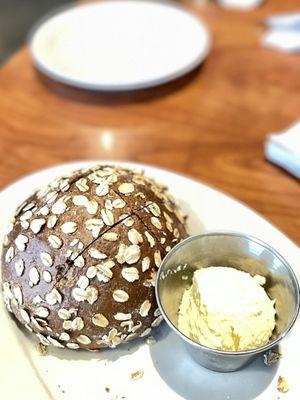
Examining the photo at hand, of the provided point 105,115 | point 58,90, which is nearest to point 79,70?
point 58,90

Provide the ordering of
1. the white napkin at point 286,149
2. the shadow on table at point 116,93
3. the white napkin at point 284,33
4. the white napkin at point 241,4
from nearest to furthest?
the white napkin at point 286,149 → the shadow on table at point 116,93 → the white napkin at point 284,33 → the white napkin at point 241,4

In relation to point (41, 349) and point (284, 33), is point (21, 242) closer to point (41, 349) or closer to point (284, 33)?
point (41, 349)

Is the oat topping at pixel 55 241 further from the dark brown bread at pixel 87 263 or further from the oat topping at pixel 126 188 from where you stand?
the oat topping at pixel 126 188

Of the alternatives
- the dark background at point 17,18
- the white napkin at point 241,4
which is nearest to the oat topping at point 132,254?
the white napkin at point 241,4

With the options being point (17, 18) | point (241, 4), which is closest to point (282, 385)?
point (241, 4)

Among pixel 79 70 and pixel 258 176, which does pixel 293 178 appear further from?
pixel 79 70
